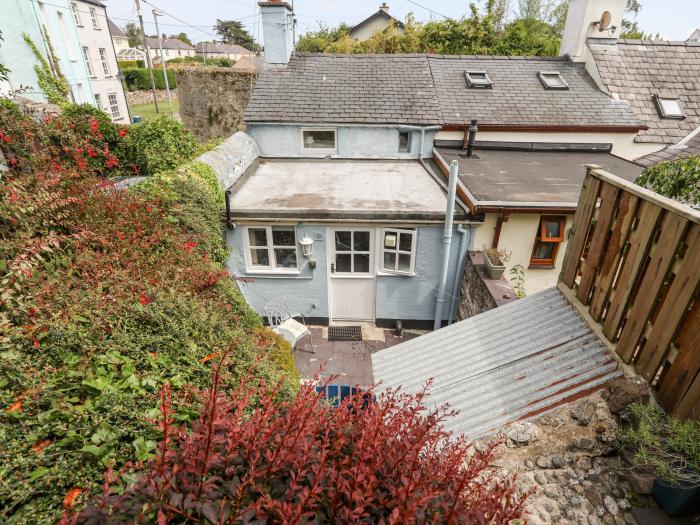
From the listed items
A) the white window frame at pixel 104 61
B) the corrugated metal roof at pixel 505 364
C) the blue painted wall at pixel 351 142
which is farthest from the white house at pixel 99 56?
the corrugated metal roof at pixel 505 364

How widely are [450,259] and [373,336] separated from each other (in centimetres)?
266

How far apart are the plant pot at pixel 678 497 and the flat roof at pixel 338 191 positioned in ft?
19.2

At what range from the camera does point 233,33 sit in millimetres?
79562

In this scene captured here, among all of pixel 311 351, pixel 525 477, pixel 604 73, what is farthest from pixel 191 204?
pixel 604 73

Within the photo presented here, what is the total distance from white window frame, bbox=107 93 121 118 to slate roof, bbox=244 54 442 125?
22139 mm

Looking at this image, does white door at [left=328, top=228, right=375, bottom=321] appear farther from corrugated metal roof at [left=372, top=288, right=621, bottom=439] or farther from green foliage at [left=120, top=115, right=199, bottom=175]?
green foliage at [left=120, top=115, right=199, bottom=175]

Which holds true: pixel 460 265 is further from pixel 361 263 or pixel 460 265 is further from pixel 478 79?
pixel 478 79

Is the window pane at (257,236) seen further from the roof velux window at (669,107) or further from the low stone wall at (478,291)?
the roof velux window at (669,107)

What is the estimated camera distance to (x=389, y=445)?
2115mm

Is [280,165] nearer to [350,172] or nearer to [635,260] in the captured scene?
[350,172]

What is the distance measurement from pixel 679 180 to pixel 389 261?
582 centimetres

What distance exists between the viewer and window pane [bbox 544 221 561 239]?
7.66 metres

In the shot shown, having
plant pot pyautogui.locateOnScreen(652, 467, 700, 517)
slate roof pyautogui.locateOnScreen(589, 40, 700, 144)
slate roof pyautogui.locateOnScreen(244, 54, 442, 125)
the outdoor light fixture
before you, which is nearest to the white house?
slate roof pyautogui.locateOnScreen(244, 54, 442, 125)

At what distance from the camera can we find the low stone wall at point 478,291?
20.0 feet
